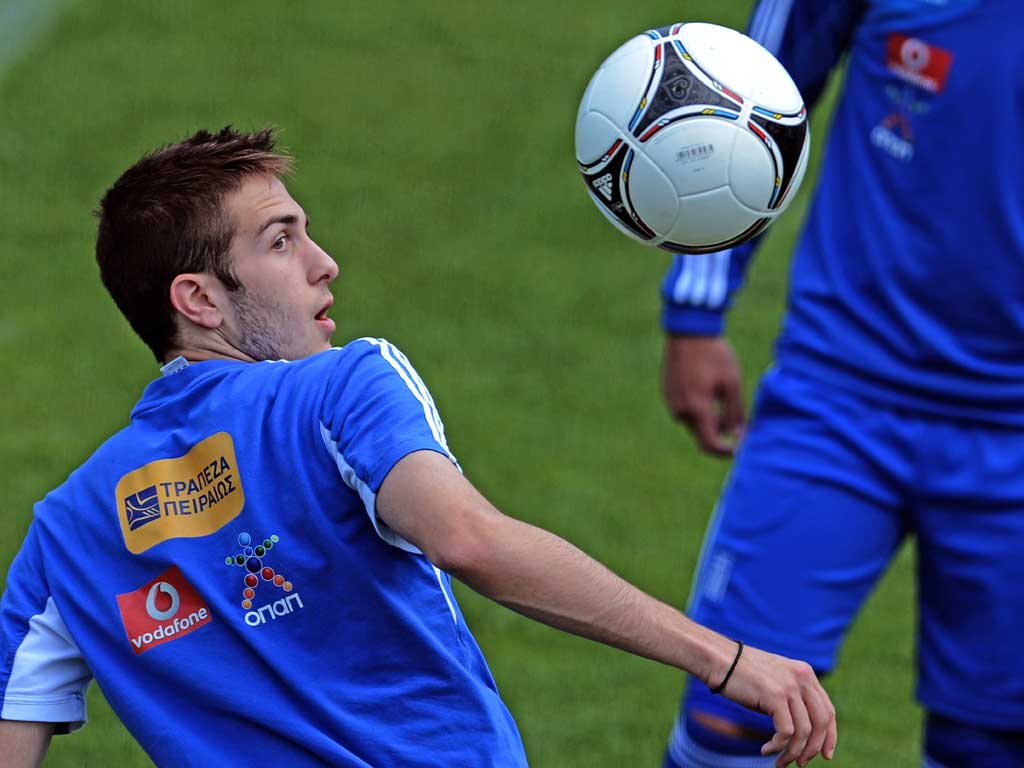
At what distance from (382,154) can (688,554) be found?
469cm

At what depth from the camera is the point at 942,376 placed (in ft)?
15.0

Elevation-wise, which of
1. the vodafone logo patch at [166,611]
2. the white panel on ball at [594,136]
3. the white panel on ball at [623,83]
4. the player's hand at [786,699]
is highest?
the white panel on ball at [623,83]

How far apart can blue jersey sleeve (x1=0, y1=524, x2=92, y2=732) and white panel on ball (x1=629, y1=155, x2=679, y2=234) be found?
1426mm

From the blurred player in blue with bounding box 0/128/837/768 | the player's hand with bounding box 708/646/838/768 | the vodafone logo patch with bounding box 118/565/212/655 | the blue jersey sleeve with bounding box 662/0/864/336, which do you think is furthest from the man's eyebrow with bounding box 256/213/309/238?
the blue jersey sleeve with bounding box 662/0/864/336

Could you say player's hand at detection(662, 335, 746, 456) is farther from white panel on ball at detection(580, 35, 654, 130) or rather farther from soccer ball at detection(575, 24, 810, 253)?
white panel on ball at detection(580, 35, 654, 130)

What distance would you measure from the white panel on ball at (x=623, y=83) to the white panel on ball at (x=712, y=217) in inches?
9.0

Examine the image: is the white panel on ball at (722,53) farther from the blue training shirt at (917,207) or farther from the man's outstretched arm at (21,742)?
→ the man's outstretched arm at (21,742)

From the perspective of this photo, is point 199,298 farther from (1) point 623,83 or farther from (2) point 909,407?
(2) point 909,407

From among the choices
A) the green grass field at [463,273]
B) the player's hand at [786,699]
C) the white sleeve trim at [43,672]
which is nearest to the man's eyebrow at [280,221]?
the white sleeve trim at [43,672]

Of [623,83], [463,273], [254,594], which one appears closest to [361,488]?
[254,594]

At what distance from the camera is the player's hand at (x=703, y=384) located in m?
5.03

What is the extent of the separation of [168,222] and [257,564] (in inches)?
26.8

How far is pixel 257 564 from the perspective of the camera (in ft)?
10.6

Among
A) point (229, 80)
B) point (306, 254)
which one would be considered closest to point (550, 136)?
point (229, 80)
